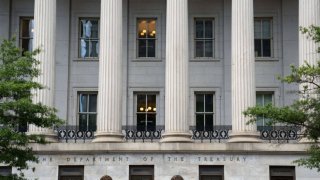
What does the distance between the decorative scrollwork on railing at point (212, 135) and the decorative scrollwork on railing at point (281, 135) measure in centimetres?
195

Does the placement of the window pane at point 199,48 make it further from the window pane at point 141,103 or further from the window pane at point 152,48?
the window pane at point 141,103

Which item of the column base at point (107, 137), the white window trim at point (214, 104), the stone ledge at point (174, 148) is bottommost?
the stone ledge at point (174, 148)

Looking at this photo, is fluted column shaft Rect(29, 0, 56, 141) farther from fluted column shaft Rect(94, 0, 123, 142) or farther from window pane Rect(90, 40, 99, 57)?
window pane Rect(90, 40, 99, 57)

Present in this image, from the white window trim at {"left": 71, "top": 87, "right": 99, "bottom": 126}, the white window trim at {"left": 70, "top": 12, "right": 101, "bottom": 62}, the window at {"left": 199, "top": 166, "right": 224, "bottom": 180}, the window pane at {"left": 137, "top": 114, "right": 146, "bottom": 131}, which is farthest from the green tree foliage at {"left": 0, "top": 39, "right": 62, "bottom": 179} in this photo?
the white window trim at {"left": 70, "top": 12, "right": 101, "bottom": 62}

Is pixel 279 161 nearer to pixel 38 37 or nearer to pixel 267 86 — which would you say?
pixel 267 86

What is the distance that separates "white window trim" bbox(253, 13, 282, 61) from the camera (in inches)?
1597

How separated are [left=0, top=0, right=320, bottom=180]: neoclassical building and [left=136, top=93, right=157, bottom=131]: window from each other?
66mm

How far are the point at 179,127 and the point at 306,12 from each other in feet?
28.7

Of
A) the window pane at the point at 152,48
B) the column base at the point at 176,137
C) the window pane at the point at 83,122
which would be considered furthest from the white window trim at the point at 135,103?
the column base at the point at 176,137

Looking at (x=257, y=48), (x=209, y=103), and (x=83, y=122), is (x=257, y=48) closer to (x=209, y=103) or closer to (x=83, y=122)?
(x=209, y=103)

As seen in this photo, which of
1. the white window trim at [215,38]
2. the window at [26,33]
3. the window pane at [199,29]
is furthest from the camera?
the window pane at [199,29]

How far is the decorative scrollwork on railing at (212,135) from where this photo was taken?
37094 mm

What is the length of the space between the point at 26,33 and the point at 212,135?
12.6m

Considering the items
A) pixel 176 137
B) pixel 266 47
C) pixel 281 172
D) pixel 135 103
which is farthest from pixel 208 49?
pixel 281 172
